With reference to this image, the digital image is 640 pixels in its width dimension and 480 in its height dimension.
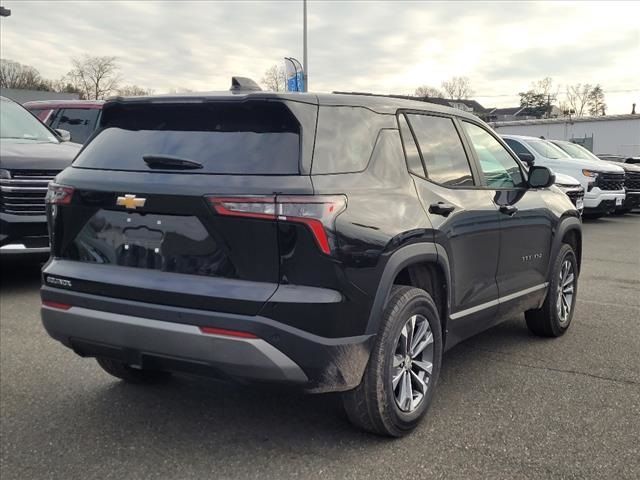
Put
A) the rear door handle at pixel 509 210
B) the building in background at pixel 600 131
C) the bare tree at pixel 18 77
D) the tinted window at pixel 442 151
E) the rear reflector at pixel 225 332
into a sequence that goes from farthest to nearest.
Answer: the bare tree at pixel 18 77, the building in background at pixel 600 131, the rear door handle at pixel 509 210, the tinted window at pixel 442 151, the rear reflector at pixel 225 332

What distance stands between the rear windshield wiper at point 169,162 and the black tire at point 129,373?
4.54 ft

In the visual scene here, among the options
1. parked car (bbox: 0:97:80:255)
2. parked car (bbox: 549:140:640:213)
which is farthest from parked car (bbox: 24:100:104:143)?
parked car (bbox: 549:140:640:213)

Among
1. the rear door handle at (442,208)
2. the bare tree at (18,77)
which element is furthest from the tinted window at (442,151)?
the bare tree at (18,77)

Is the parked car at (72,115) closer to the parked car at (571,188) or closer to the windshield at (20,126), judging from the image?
the windshield at (20,126)

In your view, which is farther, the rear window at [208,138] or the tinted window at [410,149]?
the tinted window at [410,149]

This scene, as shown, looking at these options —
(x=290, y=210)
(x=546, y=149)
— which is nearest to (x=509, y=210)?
(x=290, y=210)

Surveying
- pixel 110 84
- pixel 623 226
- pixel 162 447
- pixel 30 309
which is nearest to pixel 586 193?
pixel 623 226

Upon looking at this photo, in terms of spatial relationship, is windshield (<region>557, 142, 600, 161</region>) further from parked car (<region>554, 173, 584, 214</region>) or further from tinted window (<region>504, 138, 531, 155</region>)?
parked car (<region>554, 173, 584, 214</region>)

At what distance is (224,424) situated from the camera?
11.7 feet

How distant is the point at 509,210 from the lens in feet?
14.3

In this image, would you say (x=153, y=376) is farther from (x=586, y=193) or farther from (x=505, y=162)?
(x=586, y=193)

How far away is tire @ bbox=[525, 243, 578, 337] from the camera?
5.09 m

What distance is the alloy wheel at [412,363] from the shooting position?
3.35m

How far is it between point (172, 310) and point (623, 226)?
13.8m
